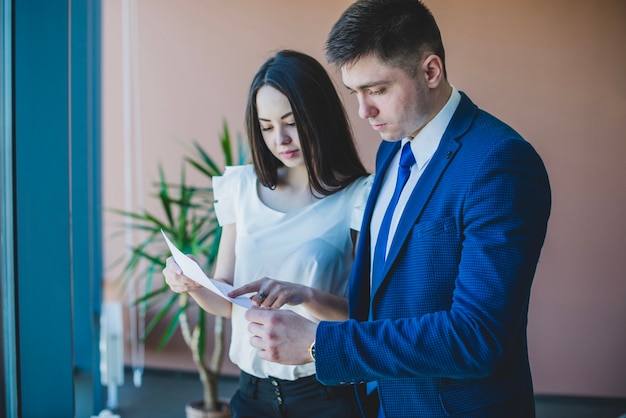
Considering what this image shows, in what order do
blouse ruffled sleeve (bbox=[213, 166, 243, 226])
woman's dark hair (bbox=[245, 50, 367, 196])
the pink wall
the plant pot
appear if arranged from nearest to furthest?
1. woman's dark hair (bbox=[245, 50, 367, 196])
2. blouse ruffled sleeve (bbox=[213, 166, 243, 226])
3. the plant pot
4. the pink wall

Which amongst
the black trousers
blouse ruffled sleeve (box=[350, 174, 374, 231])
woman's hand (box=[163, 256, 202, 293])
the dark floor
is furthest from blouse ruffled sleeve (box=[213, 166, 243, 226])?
the dark floor

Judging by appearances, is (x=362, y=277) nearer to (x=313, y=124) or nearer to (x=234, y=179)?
(x=313, y=124)

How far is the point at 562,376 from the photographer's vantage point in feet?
13.5

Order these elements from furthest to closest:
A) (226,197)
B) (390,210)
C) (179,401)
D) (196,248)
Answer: (179,401) < (196,248) < (226,197) < (390,210)

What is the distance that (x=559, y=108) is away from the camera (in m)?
4.04

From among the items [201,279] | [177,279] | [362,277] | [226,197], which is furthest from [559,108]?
[201,279]

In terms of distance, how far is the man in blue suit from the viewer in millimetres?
1153

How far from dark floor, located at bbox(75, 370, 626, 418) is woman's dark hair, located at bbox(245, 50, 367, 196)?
7.78 ft

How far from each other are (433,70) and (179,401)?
342 centimetres

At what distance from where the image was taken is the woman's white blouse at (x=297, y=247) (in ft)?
5.67

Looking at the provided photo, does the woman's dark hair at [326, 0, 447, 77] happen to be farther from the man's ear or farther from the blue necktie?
the blue necktie

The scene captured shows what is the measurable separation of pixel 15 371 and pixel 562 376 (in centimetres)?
312

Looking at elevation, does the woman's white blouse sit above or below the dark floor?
above

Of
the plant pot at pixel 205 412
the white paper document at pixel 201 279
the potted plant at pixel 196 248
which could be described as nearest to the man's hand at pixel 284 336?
the white paper document at pixel 201 279
